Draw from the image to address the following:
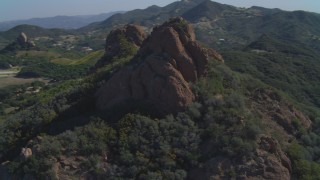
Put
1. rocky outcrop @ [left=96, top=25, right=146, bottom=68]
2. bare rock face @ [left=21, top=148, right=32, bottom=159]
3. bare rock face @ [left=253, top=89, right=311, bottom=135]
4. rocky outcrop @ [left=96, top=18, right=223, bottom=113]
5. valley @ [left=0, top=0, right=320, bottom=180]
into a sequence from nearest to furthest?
valley @ [left=0, top=0, right=320, bottom=180]
bare rock face @ [left=21, top=148, right=32, bottom=159]
rocky outcrop @ [left=96, top=18, right=223, bottom=113]
bare rock face @ [left=253, top=89, right=311, bottom=135]
rocky outcrop @ [left=96, top=25, right=146, bottom=68]

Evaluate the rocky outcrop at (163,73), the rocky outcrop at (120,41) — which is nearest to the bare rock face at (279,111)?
the rocky outcrop at (163,73)

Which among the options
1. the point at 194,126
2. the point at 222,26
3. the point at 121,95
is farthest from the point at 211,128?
the point at 222,26

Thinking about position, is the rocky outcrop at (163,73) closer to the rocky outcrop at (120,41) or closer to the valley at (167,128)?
the valley at (167,128)

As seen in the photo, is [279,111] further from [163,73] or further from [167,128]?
[167,128]

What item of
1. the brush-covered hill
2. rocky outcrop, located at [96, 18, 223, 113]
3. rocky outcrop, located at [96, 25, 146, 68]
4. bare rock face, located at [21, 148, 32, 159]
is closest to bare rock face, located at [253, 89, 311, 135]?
the brush-covered hill

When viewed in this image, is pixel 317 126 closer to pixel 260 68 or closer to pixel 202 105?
pixel 202 105

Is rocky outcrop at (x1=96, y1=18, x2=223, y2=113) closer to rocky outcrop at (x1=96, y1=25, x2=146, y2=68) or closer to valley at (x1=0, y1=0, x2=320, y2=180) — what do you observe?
valley at (x1=0, y1=0, x2=320, y2=180)

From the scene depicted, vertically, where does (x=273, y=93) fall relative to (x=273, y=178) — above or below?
above
